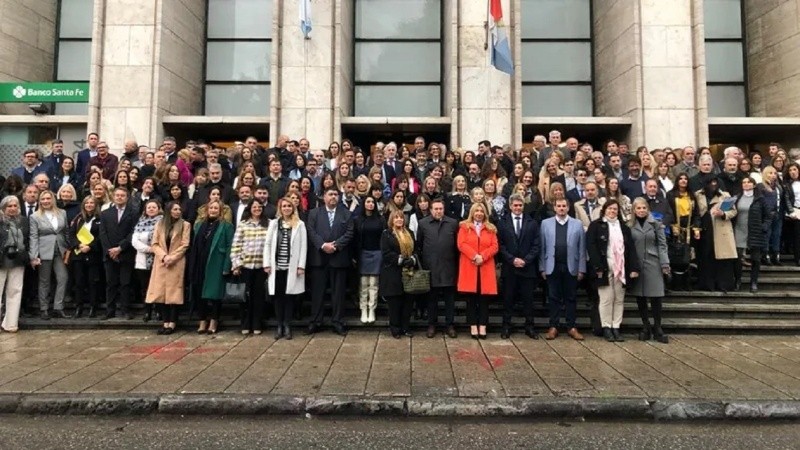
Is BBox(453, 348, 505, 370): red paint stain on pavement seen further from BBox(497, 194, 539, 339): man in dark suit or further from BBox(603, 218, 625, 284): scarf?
BBox(603, 218, 625, 284): scarf

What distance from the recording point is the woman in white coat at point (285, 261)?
807cm

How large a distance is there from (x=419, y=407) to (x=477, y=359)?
1.84m

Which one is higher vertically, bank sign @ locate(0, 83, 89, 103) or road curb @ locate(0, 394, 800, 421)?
bank sign @ locate(0, 83, 89, 103)

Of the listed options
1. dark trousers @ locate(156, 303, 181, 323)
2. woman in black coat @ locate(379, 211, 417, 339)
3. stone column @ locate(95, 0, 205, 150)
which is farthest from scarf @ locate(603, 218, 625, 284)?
stone column @ locate(95, 0, 205, 150)

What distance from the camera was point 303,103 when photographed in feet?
49.1

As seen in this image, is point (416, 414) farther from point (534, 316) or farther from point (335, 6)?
point (335, 6)

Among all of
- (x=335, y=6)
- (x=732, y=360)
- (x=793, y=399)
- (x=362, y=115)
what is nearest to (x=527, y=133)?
(x=362, y=115)

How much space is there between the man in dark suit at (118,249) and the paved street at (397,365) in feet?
2.33

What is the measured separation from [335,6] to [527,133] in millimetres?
7054

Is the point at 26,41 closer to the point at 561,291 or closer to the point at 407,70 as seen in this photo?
the point at 407,70

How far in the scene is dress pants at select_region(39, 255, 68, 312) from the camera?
28.9 feet

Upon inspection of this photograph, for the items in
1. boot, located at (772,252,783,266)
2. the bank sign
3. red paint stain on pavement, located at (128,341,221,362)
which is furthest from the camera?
the bank sign

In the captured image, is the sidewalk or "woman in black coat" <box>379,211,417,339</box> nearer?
the sidewalk

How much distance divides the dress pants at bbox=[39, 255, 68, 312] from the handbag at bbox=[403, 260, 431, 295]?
595cm
